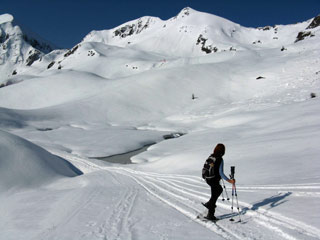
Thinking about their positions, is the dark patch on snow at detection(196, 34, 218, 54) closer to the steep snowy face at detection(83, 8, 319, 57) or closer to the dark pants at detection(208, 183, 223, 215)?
the steep snowy face at detection(83, 8, 319, 57)

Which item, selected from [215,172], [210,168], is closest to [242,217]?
[215,172]

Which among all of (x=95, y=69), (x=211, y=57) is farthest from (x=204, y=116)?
(x=95, y=69)

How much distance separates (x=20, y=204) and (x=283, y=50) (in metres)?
84.1

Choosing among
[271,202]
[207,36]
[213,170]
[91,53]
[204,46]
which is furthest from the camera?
[207,36]

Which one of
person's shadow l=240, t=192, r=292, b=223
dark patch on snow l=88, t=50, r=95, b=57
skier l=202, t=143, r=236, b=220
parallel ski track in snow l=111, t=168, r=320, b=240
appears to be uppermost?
dark patch on snow l=88, t=50, r=95, b=57

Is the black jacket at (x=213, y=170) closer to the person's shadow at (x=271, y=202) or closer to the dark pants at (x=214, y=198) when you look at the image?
the dark pants at (x=214, y=198)

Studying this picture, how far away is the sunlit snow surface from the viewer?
6664 mm

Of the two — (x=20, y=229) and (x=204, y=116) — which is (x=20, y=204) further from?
(x=204, y=116)

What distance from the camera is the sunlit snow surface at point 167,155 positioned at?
21.9ft

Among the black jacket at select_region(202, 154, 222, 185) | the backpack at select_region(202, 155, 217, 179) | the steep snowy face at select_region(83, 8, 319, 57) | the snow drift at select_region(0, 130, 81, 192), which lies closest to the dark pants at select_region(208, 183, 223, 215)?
the black jacket at select_region(202, 154, 222, 185)

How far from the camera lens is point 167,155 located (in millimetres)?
23203

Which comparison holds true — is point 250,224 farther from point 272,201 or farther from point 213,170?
point 272,201

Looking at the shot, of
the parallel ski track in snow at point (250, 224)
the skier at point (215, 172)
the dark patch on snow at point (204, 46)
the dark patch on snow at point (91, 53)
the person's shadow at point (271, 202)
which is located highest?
the dark patch on snow at point (204, 46)

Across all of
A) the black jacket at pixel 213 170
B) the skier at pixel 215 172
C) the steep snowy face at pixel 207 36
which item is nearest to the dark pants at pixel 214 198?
the skier at pixel 215 172
